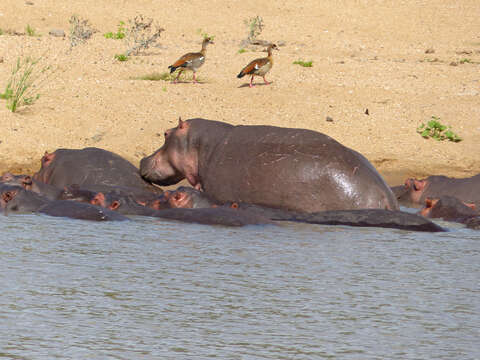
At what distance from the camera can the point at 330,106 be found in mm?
15102

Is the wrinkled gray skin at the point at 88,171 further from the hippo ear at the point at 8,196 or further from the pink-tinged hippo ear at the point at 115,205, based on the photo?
the hippo ear at the point at 8,196

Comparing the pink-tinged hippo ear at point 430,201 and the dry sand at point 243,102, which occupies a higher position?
the dry sand at point 243,102

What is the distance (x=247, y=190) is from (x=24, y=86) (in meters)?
6.47

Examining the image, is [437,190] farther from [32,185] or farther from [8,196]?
[8,196]

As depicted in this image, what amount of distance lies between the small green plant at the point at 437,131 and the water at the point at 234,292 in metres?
6.35

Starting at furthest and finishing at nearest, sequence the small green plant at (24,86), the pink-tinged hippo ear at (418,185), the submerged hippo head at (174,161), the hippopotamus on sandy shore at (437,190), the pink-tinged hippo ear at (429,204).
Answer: the small green plant at (24,86), the pink-tinged hippo ear at (418,185), the hippopotamus on sandy shore at (437,190), the submerged hippo head at (174,161), the pink-tinged hippo ear at (429,204)

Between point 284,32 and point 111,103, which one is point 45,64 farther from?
point 284,32

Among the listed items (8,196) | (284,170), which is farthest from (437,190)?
(8,196)

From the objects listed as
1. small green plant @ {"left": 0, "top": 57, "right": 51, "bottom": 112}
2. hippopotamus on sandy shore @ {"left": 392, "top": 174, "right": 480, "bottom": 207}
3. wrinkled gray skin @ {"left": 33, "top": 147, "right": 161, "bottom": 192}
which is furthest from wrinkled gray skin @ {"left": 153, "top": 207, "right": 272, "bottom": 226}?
small green plant @ {"left": 0, "top": 57, "right": 51, "bottom": 112}

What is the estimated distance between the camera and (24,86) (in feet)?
47.0

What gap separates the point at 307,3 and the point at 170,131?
86.9 feet

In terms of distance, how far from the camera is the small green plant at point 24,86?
14008 mm

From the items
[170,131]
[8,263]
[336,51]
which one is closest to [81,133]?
[170,131]

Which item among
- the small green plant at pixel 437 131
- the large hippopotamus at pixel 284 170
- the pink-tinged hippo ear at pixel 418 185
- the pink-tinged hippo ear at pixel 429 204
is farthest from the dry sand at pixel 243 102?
the large hippopotamus at pixel 284 170
